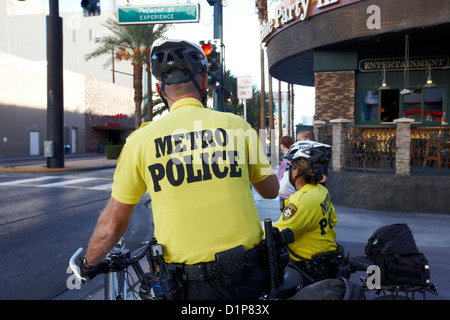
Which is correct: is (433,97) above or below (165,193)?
above

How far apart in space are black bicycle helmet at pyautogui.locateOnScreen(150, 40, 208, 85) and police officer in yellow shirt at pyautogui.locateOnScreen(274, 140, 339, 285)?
1286 millimetres

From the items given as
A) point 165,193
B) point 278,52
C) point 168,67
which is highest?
point 278,52

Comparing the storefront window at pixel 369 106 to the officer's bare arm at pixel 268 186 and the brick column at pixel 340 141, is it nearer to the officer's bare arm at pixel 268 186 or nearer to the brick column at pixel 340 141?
the brick column at pixel 340 141

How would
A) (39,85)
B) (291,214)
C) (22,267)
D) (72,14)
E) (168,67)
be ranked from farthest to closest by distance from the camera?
(72,14)
(39,85)
(22,267)
(291,214)
(168,67)

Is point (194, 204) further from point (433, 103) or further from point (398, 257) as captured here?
point (433, 103)

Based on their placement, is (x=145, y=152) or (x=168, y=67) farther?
(x=168, y=67)

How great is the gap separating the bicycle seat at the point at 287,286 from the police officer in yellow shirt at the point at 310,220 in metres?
0.71

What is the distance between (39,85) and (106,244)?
4339 cm

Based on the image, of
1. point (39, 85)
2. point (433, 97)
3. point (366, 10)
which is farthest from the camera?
point (39, 85)

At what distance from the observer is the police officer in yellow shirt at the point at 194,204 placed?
183 cm

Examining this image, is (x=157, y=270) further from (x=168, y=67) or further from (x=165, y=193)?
(x=168, y=67)

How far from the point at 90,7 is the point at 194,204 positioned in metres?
14.3

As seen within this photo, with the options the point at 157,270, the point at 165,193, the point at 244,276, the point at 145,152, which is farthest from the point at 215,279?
the point at 145,152

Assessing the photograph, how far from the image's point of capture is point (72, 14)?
234 feet
